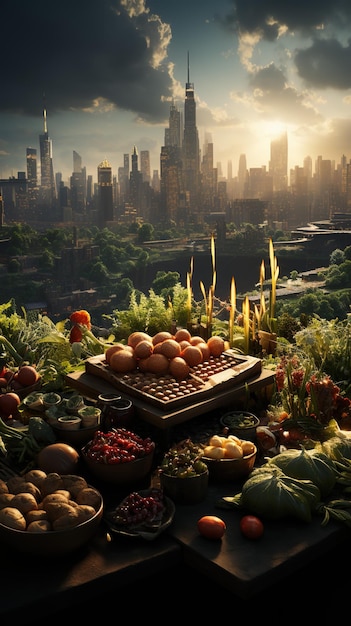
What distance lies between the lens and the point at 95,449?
4.11 metres

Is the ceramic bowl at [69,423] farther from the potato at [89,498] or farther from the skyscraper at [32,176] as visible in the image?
the skyscraper at [32,176]

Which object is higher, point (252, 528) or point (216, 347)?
point (216, 347)

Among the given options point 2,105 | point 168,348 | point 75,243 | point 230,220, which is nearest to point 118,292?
point 75,243

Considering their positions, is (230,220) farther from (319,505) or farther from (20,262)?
(319,505)

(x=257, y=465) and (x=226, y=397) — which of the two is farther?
(x=226, y=397)

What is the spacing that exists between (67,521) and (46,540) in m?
0.14

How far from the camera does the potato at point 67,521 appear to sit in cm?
334

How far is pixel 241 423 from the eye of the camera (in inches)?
194

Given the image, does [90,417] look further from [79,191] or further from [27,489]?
[79,191]

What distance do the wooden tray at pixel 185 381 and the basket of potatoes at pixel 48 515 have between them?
124 centimetres

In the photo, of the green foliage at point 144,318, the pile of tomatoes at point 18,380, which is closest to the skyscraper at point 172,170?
the green foliage at point 144,318

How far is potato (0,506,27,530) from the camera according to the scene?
3328 millimetres

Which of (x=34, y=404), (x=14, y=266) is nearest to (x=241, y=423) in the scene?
(x=34, y=404)

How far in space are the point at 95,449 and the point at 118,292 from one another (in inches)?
1319
